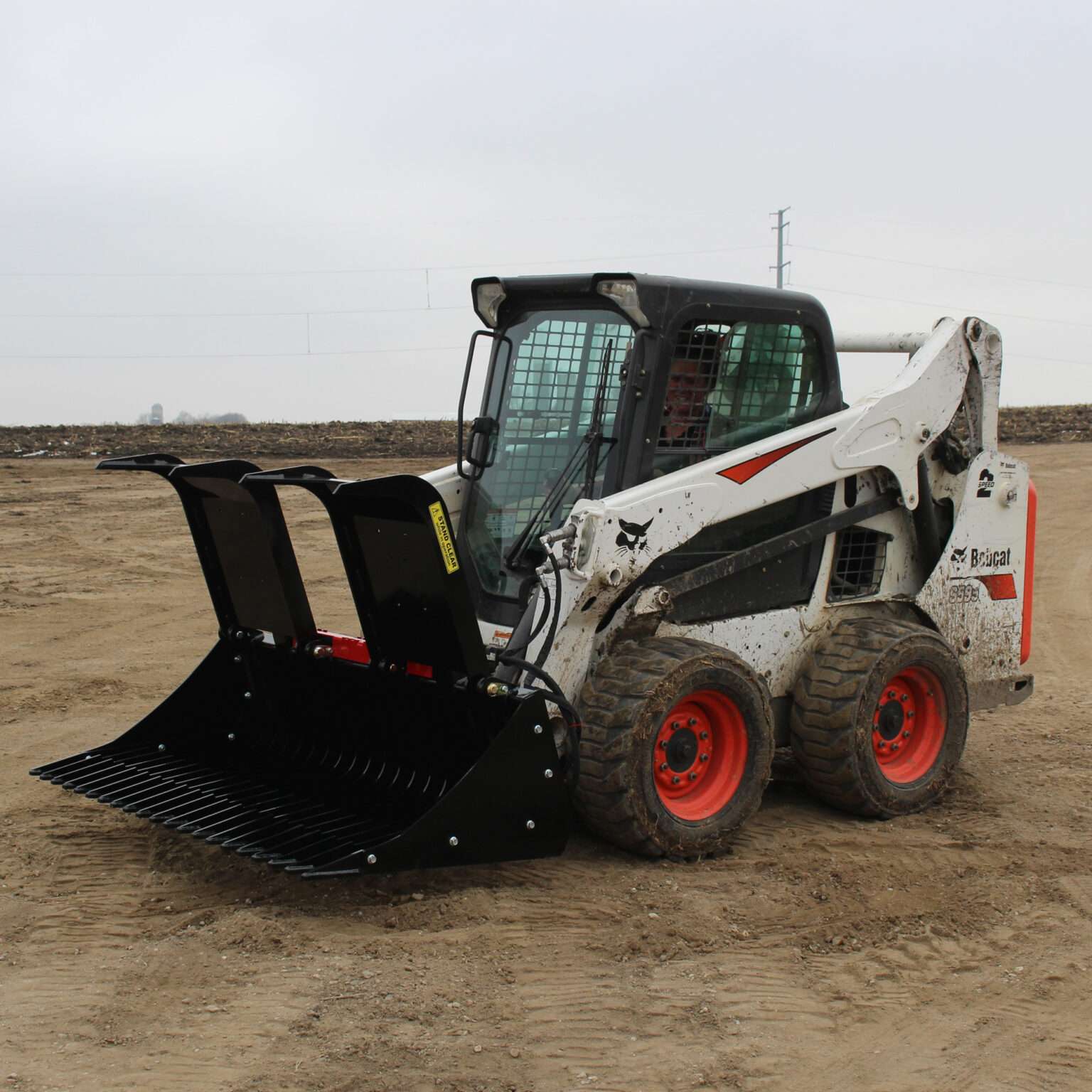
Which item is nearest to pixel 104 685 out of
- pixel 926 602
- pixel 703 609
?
pixel 703 609

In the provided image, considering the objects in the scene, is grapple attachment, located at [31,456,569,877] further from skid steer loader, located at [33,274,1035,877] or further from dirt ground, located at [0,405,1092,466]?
dirt ground, located at [0,405,1092,466]

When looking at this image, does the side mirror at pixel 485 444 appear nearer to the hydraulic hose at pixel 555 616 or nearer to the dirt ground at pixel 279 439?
the hydraulic hose at pixel 555 616

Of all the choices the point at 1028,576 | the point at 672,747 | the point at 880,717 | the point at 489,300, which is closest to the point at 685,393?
the point at 489,300

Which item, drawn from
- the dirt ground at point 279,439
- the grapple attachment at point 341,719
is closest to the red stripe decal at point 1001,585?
the grapple attachment at point 341,719

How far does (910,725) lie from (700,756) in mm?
1294

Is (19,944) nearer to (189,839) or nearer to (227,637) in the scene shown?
(189,839)

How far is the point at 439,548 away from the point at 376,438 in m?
19.2

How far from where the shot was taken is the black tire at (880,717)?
18.5ft

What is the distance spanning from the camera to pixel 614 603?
530 centimetres

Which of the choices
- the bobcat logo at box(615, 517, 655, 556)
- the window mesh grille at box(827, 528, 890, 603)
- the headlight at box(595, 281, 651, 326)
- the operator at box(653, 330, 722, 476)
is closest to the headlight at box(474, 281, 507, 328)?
the headlight at box(595, 281, 651, 326)

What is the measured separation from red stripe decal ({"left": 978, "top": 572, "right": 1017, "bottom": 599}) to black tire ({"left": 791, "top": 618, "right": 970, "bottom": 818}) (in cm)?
58

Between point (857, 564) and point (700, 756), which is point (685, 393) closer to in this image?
point (857, 564)

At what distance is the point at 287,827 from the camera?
4.91 m

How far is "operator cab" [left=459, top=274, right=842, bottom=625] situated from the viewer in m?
5.32
